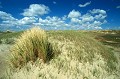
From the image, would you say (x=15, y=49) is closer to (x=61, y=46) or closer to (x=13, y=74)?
(x=13, y=74)

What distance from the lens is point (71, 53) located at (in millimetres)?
13297

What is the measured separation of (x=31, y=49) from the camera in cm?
1136

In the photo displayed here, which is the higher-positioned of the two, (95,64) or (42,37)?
(42,37)

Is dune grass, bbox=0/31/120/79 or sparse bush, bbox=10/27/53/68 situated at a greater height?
sparse bush, bbox=10/27/53/68

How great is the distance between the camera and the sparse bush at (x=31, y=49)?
36.6 feet

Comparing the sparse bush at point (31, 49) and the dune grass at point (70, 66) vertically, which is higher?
the sparse bush at point (31, 49)

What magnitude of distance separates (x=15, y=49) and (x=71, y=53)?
4.00 metres

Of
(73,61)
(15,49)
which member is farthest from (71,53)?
(15,49)

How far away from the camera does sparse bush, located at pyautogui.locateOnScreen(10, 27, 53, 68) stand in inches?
439

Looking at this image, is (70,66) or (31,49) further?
(70,66)

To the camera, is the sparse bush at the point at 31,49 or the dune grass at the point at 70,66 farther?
the sparse bush at the point at 31,49

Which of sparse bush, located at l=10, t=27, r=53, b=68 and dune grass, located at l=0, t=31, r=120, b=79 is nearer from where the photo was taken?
dune grass, located at l=0, t=31, r=120, b=79

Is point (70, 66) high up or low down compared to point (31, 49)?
down

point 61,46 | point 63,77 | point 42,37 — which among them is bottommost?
point 63,77
